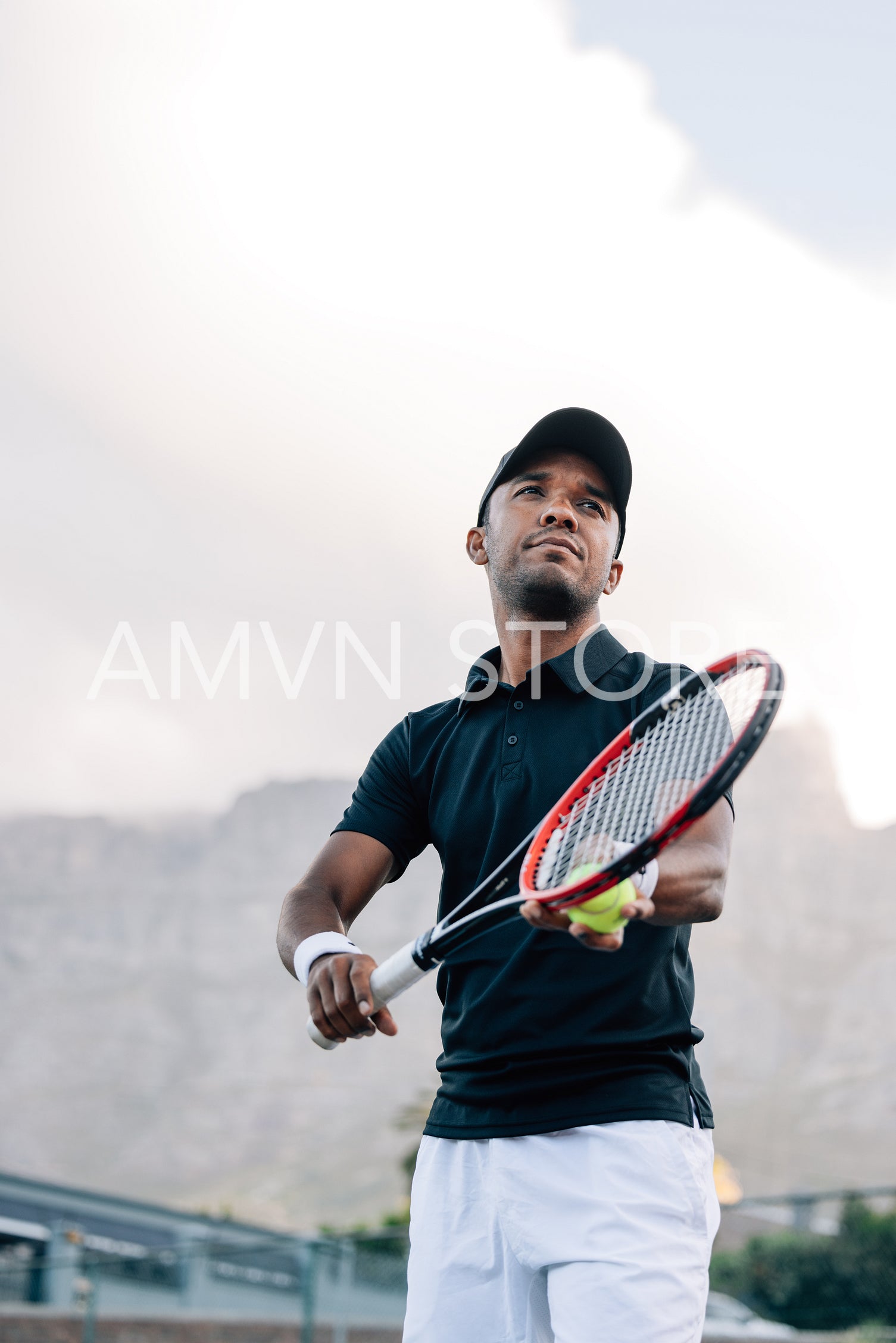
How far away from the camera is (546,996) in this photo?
3.22 meters

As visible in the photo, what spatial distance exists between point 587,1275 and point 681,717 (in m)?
1.23

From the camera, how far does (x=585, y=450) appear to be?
3.91 meters

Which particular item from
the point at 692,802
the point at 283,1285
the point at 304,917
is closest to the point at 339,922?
the point at 304,917

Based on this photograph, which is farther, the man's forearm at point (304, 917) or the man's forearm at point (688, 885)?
the man's forearm at point (304, 917)

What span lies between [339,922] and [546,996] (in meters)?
0.67

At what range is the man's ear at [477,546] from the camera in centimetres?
416

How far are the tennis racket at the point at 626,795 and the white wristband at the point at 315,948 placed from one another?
0.16m

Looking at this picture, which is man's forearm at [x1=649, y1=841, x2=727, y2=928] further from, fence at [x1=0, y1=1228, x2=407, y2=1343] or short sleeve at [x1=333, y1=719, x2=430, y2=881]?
fence at [x1=0, y1=1228, x2=407, y2=1343]

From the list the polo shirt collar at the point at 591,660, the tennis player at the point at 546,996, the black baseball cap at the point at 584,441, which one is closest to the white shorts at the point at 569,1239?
the tennis player at the point at 546,996

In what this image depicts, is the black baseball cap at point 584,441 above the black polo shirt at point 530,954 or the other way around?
above

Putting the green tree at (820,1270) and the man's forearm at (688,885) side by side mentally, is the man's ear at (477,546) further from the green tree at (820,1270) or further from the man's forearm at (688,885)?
the green tree at (820,1270)

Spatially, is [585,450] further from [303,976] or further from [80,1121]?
[80,1121]

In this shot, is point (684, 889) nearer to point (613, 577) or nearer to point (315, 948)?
point (315, 948)

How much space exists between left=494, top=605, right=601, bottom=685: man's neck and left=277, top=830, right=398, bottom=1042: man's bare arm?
2.03ft
